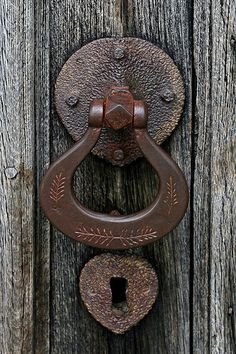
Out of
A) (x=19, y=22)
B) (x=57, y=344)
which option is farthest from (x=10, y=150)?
(x=57, y=344)

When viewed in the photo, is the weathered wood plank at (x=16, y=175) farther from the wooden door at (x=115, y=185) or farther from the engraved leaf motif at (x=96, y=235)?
the engraved leaf motif at (x=96, y=235)

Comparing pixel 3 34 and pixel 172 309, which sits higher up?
pixel 3 34

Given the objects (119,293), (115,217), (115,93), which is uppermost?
(115,93)

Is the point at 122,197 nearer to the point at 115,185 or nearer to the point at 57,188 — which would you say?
the point at 115,185

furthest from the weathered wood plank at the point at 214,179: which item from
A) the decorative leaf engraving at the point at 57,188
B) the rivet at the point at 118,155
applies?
the decorative leaf engraving at the point at 57,188

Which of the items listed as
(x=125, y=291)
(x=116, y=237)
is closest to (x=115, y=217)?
(x=116, y=237)

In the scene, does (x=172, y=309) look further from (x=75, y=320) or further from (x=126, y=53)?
(x=126, y=53)

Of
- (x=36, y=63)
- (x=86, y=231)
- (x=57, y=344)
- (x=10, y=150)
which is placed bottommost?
(x=57, y=344)
